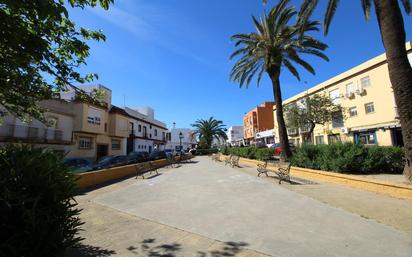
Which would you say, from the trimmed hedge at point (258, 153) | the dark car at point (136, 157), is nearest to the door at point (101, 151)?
the dark car at point (136, 157)

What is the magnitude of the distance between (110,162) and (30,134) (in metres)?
8.87

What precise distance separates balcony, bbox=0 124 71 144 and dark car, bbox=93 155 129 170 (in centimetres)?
557

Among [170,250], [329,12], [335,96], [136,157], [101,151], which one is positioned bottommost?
[170,250]

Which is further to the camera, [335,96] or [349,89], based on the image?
[335,96]

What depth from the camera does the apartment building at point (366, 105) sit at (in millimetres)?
23734

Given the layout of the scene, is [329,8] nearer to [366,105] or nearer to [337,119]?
[366,105]

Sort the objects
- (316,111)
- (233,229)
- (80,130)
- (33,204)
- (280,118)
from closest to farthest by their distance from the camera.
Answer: (33,204)
(233,229)
(280,118)
(80,130)
(316,111)

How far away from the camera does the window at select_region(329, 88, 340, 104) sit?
3090 centimetres

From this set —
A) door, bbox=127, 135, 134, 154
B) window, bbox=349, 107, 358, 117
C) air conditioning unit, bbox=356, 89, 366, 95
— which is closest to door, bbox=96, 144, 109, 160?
door, bbox=127, 135, 134, 154

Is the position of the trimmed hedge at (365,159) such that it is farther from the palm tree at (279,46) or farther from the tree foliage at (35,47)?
the tree foliage at (35,47)

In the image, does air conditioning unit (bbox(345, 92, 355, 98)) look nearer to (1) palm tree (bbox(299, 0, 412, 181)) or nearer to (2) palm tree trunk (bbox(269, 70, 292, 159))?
(2) palm tree trunk (bbox(269, 70, 292, 159))

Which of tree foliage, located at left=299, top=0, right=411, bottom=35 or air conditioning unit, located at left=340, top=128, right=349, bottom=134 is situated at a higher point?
tree foliage, located at left=299, top=0, right=411, bottom=35

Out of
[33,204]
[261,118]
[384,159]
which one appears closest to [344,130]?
[384,159]

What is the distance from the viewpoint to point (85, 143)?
28281 millimetres
